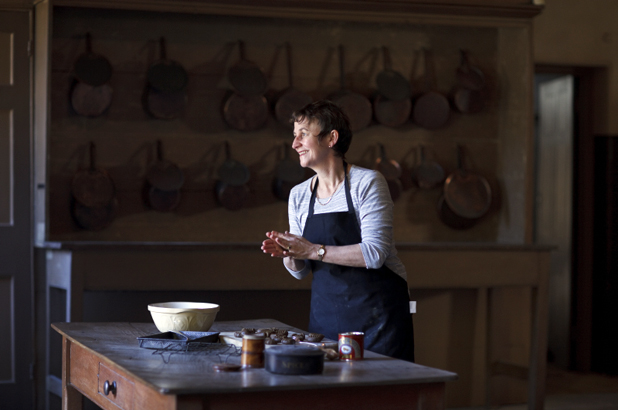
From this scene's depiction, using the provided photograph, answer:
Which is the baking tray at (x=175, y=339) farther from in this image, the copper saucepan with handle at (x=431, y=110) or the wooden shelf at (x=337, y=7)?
the copper saucepan with handle at (x=431, y=110)

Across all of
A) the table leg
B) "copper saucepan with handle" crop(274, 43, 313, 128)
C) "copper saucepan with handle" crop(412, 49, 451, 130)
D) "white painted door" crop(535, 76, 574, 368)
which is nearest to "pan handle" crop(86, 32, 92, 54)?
"copper saucepan with handle" crop(274, 43, 313, 128)

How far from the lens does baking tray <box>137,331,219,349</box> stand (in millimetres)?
2088

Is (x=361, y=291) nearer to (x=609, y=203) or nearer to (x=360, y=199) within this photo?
(x=360, y=199)

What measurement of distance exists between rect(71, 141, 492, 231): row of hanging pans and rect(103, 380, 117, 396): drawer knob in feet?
8.02

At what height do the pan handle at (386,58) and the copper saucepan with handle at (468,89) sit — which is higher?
the pan handle at (386,58)

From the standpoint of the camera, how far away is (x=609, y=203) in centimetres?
562

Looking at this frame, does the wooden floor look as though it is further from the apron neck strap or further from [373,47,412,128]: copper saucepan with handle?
the apron neck strap

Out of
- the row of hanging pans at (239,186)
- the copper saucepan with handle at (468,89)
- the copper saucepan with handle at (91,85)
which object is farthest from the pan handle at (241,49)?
the copper saucepan with handle at (468,89)

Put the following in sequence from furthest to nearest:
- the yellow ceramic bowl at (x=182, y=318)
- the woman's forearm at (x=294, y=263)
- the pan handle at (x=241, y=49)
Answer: the pan handle at (x=241, y=49) → the woman's forearm at (x=294, y=263) → the yellow ceramic bowl at (x=182, y=318)

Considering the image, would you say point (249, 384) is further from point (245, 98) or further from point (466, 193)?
point (466, 193)

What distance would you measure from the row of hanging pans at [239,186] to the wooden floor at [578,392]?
1.32 meters

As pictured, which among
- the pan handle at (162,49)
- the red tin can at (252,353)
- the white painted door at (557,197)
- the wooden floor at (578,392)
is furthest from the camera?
the white painted door at (557,197)

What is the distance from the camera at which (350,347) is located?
78.2 inches

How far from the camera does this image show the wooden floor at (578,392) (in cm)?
475
